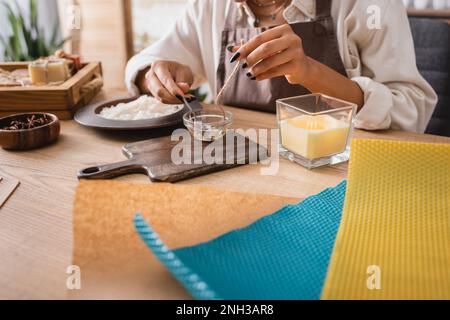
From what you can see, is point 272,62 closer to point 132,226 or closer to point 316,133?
point 316,133

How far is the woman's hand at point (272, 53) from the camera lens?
3.15ft

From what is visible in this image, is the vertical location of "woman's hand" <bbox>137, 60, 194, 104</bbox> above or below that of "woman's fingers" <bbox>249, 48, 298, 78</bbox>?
below

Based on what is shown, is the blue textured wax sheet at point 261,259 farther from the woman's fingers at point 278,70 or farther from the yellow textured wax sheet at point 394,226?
the woman's fingers at point 278,70

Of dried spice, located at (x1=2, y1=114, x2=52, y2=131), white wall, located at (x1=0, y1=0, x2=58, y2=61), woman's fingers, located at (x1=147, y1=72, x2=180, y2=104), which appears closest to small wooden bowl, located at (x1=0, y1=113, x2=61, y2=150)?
dried spice, located at (x1=2, y1=114, x2=52, y2=131)

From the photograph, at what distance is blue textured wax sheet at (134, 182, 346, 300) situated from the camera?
51 centimetres

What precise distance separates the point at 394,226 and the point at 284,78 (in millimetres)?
854

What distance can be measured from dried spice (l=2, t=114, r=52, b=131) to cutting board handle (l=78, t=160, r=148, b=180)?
0.30 meters

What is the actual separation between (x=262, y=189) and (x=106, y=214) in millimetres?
315

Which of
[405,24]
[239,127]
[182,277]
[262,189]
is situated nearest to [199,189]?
[262,189]

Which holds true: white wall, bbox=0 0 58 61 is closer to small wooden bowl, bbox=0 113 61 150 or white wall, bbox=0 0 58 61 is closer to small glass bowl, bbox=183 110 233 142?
small wooden bowl, bbox=0 113 61 150

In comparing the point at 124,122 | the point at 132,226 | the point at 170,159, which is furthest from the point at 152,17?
the point at 132,226

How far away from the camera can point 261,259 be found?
22.3 inches

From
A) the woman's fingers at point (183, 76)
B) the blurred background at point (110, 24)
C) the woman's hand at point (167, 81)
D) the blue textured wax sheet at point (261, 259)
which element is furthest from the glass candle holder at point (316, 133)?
the blurred background at point (110, 24)
